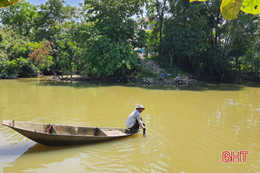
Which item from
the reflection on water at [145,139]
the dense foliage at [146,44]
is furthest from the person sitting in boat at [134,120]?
the dense foliage at [146,44]

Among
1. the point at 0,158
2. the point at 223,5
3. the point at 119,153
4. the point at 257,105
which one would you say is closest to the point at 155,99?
the point at 257,105

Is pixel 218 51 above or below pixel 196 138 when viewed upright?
above

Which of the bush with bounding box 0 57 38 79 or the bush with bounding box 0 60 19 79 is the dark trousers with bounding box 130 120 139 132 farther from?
the bush with bounding box 0 60 19 79

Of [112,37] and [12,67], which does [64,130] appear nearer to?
[112,37]

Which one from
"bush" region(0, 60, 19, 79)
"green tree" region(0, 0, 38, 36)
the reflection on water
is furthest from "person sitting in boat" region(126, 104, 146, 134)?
"green tree" region(0, 0, 38, 36)

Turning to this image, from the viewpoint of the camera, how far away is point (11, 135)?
21.2ft

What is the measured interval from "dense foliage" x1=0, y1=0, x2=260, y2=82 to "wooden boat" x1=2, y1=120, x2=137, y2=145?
39.5 ft

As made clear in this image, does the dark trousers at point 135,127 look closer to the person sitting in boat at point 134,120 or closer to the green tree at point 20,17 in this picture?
the person sitting in boat at point 134,120

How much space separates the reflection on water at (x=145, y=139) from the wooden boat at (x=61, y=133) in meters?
0.19

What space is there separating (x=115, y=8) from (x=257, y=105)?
1293 centimetres

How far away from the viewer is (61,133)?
19.5 ft

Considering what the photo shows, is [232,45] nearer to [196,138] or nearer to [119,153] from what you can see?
[196,138]

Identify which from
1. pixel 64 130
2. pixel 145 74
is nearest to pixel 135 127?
pixel 64 130

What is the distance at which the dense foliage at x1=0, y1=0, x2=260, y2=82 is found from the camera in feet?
62.1
